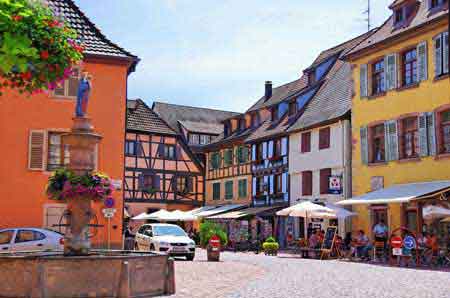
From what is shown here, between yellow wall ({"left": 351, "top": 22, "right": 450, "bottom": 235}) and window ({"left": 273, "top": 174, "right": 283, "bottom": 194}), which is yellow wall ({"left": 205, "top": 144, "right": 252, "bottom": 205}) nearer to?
window ({"left": 273, "top": 174, "right": 283, "bottom": 194})

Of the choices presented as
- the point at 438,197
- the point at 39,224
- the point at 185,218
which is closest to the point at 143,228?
the point at 39,224

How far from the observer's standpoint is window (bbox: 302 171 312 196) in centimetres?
3785

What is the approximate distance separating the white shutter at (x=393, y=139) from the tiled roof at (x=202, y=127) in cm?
3227

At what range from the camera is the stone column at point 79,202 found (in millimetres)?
13859

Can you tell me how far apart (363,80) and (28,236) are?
17725mm

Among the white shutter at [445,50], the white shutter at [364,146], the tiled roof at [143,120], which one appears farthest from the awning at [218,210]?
the white shutter at [445,50]

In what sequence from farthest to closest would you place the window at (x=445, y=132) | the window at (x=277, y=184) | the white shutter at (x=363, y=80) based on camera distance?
the window at (x=277, y=184)
the white shutter at (x=363, y=80)
the window at (x=445, y=132)

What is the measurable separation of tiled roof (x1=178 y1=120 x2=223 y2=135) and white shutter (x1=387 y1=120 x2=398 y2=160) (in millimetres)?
32267

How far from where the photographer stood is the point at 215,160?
5184cm

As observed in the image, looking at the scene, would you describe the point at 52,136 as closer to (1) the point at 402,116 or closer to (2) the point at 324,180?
(1) the point at 402,116

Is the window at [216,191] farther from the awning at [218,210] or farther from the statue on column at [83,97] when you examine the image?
the statue on column at [83,97]

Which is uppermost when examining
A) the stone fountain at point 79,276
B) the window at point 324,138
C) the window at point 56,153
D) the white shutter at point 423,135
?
the window at point 324,138

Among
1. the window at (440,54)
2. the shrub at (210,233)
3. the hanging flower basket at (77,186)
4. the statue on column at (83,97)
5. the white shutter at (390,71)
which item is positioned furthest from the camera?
the white shutter at (390,71)

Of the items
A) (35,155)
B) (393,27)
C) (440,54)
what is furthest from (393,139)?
(35,155)
